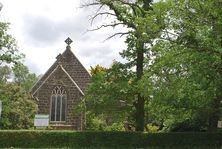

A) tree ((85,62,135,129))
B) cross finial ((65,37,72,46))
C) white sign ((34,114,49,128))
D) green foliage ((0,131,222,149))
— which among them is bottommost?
green foliage ((0,131,222,149))

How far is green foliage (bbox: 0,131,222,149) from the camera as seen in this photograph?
3095cm

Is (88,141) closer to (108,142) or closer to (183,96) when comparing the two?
(108,142)

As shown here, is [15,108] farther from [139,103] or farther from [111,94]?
[139,103]

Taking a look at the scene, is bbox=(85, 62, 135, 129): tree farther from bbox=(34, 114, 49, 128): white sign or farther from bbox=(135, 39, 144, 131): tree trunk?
bbox=(34, 114, 49, 128): white sign

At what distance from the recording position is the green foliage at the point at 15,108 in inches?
1805

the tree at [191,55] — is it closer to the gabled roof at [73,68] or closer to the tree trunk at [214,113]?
the tree trunk at [214,113]

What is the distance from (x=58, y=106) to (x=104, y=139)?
2483 centimetres

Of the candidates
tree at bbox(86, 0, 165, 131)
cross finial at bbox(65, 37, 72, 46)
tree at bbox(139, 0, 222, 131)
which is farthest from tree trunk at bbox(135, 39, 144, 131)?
cross finial at bbox(65, 37, 72, 46)

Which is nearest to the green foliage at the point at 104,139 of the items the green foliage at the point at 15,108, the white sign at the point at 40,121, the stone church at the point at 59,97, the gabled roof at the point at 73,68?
the white sign at the point at 40,121

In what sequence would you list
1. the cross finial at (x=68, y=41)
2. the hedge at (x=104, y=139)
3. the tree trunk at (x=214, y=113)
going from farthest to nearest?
the cross finial at (x=68, y=41) → the hedge at (x=104, y=139) → the tree trunk at (x=214, y=113)

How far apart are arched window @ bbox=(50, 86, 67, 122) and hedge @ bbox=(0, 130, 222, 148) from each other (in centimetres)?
2384

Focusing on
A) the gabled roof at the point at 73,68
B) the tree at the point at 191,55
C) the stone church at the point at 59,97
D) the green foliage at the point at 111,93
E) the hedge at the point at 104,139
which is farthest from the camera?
the gabled roof at the point at 73,68

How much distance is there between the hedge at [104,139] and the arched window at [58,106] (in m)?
23.8

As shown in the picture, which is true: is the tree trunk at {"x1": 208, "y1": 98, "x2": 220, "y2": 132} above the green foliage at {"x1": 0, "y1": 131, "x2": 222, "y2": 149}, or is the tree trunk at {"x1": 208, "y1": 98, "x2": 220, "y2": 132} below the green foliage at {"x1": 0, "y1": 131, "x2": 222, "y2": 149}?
above
